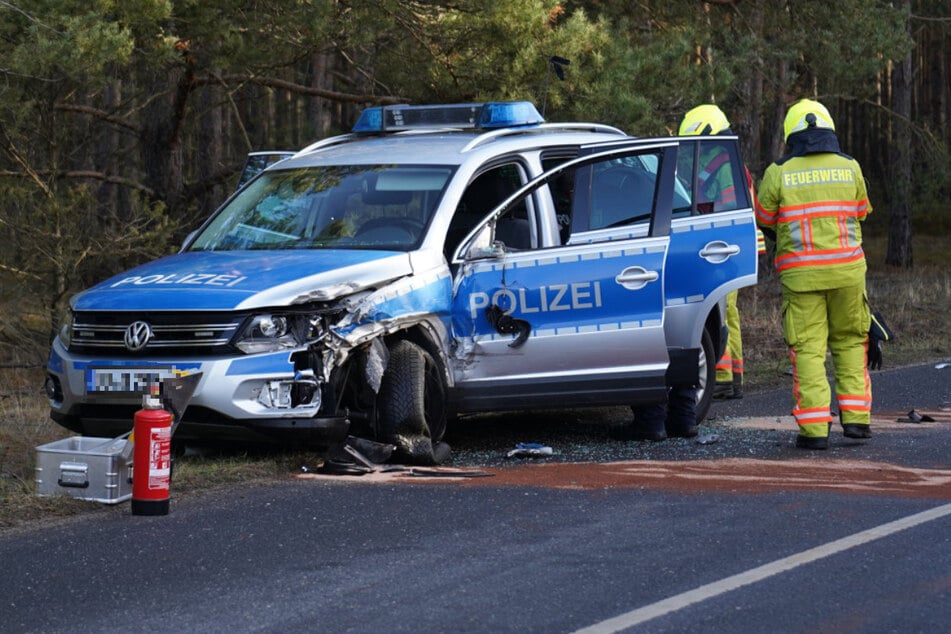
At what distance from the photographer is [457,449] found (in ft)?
29.6

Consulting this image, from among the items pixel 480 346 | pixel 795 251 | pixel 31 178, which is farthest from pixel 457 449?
pixel 31 178

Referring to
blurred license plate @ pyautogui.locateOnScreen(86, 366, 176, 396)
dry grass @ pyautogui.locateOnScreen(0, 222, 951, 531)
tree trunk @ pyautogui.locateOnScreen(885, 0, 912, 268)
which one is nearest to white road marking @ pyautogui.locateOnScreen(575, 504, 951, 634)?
dry grass @ pyautogui.locateOnScreen(0, 222, 951, 531)

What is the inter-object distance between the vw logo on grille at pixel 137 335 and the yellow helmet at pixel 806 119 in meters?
3.84

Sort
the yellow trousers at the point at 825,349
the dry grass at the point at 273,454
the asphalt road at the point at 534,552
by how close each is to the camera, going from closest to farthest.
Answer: the asphalt road at the point at 534,552
the dry grass at the point at 273,454
the yellow trousers at the point at 825,349

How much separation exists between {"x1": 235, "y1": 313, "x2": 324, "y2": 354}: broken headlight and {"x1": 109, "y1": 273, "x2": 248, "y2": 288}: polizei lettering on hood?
323 mm

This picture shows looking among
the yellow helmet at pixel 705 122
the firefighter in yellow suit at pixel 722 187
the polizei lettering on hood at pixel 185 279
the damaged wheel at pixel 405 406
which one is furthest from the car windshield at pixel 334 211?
the yellow helmet at pixel 705 122

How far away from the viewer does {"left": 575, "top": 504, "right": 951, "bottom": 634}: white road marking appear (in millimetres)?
4785

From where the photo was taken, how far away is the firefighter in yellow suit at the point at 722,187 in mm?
9406

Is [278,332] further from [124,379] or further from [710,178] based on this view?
[710,178]

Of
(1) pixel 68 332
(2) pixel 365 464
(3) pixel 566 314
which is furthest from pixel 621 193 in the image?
(1) pixel 68 332

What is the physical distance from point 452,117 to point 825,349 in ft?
9.84

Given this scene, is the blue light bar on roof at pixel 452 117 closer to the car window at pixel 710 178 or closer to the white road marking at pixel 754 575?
the car window at pixel 710 178

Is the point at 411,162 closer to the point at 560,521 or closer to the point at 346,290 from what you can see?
the point at 346,290

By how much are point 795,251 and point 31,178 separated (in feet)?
31.4
